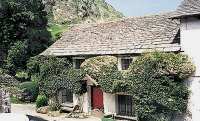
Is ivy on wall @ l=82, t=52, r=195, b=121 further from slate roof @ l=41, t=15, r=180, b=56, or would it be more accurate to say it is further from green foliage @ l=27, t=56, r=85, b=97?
green foliage @ l=27, t=56, r=85, b=97

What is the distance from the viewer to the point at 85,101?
119ft

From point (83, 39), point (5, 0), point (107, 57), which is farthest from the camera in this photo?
point (5, 0)

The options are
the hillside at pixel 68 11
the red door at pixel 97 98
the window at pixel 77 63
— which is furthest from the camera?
the hillside at pixel 68 11

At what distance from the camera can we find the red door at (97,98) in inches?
1399

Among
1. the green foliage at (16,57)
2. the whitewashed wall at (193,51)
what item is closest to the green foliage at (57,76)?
the whitewashed wall at (193,51)

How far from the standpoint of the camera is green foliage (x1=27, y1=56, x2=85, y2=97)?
35.7 m

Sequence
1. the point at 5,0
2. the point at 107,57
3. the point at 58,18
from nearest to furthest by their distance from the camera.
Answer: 1. the point at 107,57
2. the point at 5,0
3. the point at 58,18

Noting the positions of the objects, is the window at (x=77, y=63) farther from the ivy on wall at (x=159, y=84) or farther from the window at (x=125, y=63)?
the ivy on wall at (x=159, y=84)

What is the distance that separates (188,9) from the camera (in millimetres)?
28406

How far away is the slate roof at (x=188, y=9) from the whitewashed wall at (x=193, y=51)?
71 centimetres

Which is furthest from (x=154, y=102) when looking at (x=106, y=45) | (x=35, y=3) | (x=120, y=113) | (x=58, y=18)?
(x=58, y=18)

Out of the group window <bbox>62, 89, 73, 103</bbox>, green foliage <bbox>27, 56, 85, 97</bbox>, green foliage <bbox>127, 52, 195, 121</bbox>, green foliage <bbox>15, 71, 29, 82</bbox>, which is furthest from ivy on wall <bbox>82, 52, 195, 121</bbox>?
green foliage <bbox>15, 71, 29, 82</bbox>

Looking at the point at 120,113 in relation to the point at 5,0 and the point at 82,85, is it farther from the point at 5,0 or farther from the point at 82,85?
the point at 5,0

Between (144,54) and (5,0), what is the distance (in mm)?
25641
